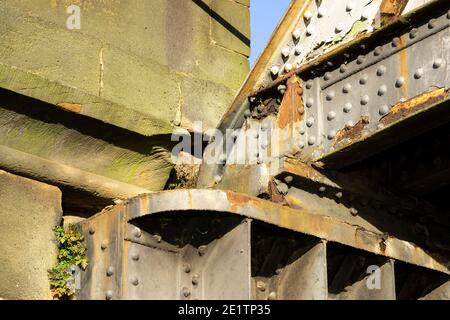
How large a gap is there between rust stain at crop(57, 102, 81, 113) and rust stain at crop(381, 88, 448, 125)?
232 cm

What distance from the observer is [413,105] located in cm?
825

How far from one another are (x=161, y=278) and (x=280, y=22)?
7.53 feet

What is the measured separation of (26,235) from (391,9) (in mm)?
3120

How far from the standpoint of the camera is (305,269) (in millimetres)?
8672

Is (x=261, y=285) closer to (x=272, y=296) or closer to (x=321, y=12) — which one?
(x=272, y=296)

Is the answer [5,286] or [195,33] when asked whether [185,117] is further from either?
[5,286]

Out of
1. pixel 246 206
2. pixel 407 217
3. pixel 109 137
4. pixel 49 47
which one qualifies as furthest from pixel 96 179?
pixel 407 217

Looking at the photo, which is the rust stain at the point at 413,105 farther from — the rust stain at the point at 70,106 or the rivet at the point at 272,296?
the rust stain at the point at 70,106

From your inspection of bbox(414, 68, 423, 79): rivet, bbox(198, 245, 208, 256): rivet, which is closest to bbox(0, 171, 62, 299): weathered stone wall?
bbox(198, 245, 208, 256): rivet

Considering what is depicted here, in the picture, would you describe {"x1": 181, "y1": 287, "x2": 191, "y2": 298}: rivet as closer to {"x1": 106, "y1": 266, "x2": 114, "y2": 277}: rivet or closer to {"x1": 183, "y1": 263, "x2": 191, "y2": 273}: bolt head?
{"x1": 183, "y1": 263, "x2": 191, "y2": 273}: bolt head

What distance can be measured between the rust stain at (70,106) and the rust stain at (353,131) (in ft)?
6.46

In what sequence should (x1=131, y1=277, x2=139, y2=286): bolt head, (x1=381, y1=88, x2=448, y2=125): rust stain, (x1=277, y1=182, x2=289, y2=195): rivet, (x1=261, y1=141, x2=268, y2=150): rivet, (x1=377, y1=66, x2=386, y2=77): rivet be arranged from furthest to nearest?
(x1=261, y1=141, x2=268, y2=150): rivet, (x1=277, y1=182, x2=289, y2=195): rivet, (x1=377, y1=66, x2=386, y2=77): rivet, (x1=131, y1=277, x2=139, y2=286): bolt head, (x1=381, y1=88, x2=448, y2=125): rust stain

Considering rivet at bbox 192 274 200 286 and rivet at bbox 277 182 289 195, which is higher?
rivet at bbox 277 182 289 195

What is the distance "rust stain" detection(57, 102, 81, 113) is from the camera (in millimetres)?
9078
